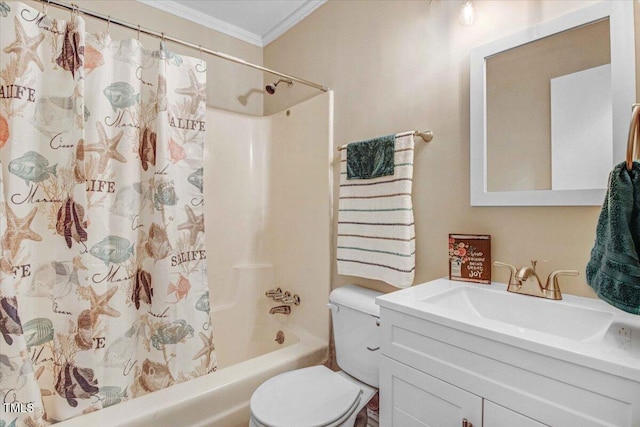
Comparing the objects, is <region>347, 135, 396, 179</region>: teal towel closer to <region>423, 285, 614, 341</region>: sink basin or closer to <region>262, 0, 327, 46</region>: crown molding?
<region>423, 285, 614, 341</region>: sink basin

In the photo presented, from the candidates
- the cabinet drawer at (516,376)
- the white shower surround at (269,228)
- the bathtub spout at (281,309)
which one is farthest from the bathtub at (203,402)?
the cabinet drawer at (516,376)

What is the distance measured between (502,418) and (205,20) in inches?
108

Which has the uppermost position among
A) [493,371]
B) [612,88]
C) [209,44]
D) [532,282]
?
[209,44]

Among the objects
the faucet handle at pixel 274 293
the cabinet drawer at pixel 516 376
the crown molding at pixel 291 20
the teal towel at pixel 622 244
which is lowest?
the faucet handle at pixel 274 293

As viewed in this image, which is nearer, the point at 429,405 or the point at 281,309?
the point at 429,405

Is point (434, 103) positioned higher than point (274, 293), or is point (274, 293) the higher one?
point (434, 103)

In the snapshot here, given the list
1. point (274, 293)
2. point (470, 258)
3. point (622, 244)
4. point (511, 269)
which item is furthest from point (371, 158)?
point (274, 293)

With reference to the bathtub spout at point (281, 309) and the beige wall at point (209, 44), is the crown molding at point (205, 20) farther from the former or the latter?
the bathtub spout at point (281, 309)

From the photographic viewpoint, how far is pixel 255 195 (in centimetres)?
246

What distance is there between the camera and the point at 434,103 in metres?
1.42

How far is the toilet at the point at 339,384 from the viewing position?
1142mm

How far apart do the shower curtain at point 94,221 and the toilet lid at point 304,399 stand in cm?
43

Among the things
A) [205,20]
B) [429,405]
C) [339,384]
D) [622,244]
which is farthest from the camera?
[205,20]

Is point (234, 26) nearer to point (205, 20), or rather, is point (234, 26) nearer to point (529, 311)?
point (205, 20)
